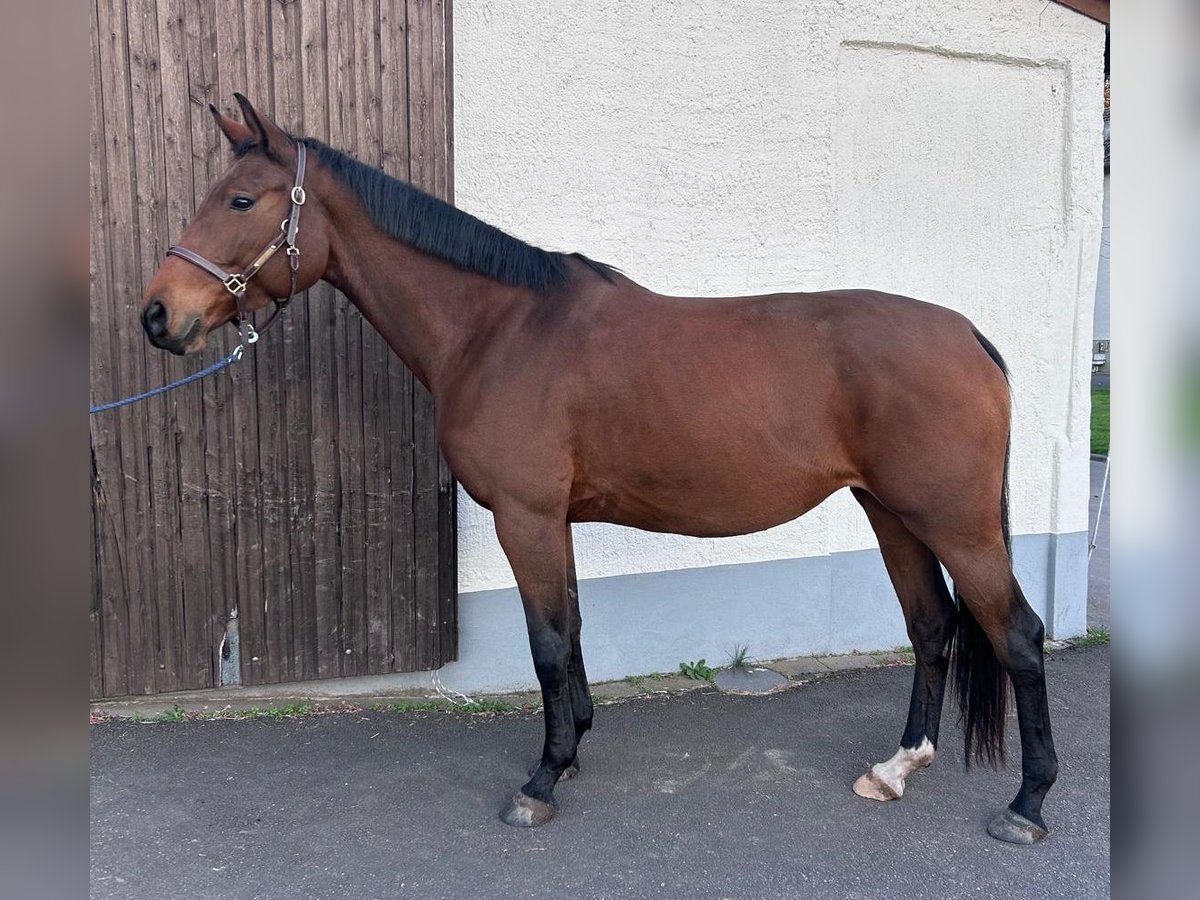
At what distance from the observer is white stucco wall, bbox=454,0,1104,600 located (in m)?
3.83

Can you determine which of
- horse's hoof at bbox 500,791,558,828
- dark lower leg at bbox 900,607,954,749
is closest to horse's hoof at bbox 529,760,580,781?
horse's hoof at bbox 500,791,558,828

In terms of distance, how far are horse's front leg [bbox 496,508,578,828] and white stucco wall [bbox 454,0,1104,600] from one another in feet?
3.52

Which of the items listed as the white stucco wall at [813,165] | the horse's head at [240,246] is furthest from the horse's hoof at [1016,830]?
the horse's head at [240,246]

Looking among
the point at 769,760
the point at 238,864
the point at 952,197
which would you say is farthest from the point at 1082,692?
the point at 238,864

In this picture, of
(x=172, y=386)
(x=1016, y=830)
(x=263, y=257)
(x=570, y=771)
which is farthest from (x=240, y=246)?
(x=1016, y=830)

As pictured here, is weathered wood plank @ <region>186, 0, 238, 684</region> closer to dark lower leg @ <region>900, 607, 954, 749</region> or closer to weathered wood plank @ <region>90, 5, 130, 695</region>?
weathered wood plank @ <region>90, 5, 130, 695</region>

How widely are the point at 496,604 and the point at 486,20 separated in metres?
2.70

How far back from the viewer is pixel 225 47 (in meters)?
3.42

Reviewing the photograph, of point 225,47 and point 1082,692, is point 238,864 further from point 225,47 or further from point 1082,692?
point 1082,692

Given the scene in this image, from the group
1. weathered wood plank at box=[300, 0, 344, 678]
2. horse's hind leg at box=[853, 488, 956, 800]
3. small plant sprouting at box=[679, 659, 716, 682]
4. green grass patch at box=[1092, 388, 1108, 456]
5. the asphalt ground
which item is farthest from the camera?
green grass patch at box=[1092, 388, 1108, 456]

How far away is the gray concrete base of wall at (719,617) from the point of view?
3.90 meters

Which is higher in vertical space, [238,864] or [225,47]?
[225,47]
